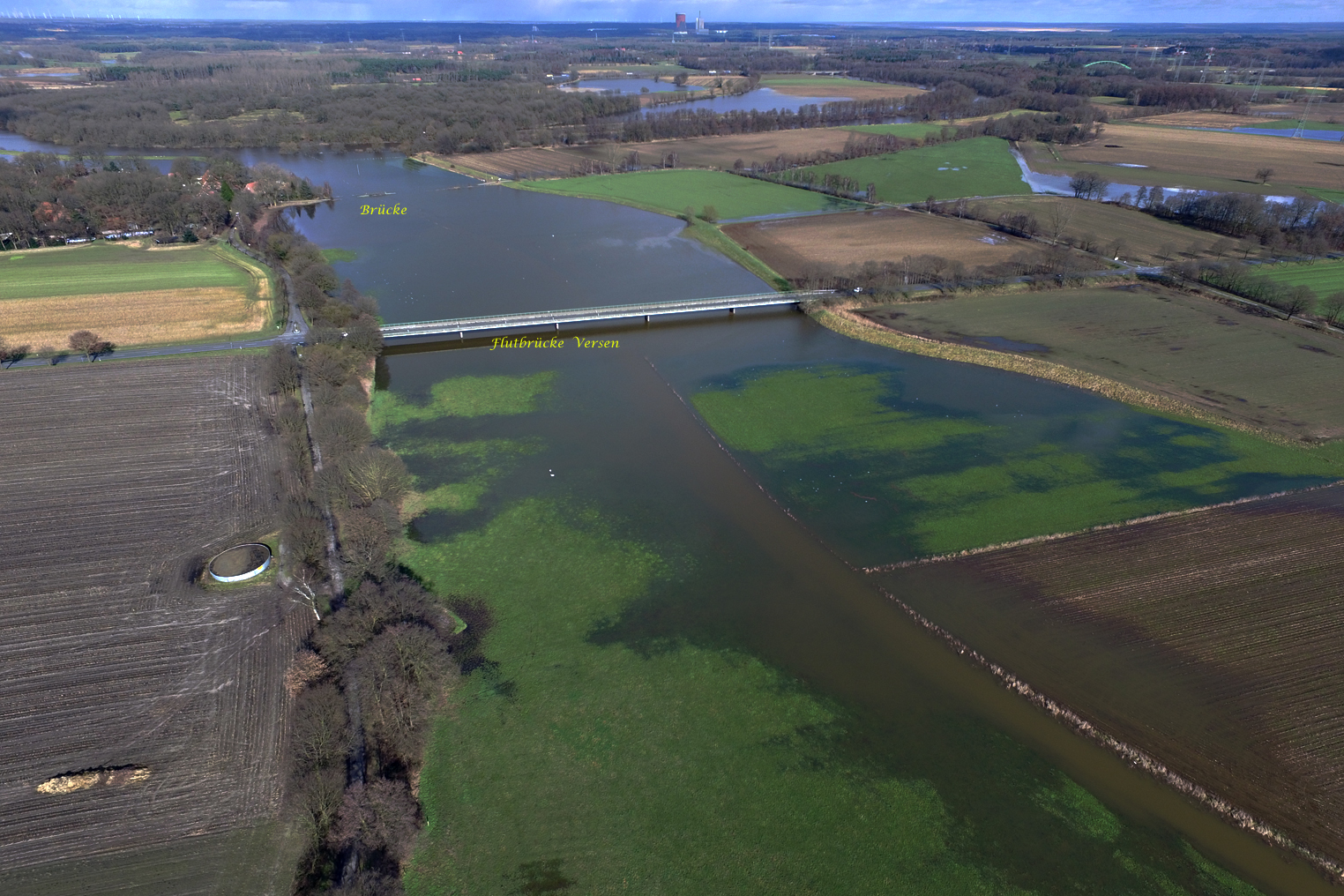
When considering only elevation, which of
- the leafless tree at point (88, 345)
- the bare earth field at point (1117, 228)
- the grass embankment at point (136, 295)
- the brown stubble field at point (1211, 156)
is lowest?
the leafless tree at point (88, 345)

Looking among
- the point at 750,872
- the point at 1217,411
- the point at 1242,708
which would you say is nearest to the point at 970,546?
the point at 1242,708

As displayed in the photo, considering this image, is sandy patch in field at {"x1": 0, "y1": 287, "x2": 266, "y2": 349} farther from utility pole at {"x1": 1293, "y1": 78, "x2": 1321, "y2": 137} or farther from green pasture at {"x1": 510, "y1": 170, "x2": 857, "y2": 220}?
utility pole at {"x1": 1293, "y1": 78, "x2": 1321, "y2": 137}

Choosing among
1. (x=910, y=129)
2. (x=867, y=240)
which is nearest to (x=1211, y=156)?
(x=910, y=129)

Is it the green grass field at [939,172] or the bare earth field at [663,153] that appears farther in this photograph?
the bare earth field at [663,153]

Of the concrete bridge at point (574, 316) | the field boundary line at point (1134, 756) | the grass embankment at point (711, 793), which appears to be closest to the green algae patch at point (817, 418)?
the concrete bridge at point (574, 316)

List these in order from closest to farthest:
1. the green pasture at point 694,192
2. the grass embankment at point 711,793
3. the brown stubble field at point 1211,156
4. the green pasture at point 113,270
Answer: the grass embankment at point 711,793 < the green pasture at point 113,270 < the green pasture at point 694,192 < the brown stubble field at point 1211,156

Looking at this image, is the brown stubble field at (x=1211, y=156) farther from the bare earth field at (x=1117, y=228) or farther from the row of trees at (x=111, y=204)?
the row of trees at (x=111, y=204)

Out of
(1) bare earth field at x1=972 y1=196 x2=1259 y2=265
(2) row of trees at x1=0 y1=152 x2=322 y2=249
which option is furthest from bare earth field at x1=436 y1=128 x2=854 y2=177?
(1) bare earth field at x1=972 y1=196 x2=1259 y2=265
